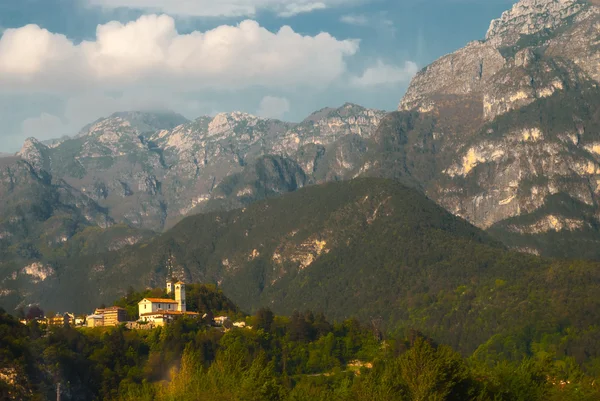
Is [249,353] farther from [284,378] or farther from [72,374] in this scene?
[72,374]

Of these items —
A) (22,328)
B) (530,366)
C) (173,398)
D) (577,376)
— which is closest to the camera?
(173,398)

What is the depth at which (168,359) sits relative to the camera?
186125 millimetres

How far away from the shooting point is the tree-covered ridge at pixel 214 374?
420 ft

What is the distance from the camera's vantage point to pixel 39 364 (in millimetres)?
168625

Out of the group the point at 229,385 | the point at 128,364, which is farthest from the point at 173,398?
the point at 128,364

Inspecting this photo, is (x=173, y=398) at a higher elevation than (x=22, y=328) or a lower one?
lower

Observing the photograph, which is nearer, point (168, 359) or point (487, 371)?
point (487, 371)

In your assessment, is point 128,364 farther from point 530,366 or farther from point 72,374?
point 530,366

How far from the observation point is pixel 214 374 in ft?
453

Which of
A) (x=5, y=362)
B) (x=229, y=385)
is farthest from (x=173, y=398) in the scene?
(x=5, y=362)

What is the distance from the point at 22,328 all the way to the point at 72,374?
1626 cm

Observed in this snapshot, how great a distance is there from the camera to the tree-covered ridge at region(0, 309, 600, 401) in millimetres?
A: 128125

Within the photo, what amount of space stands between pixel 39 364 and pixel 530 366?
71444mm

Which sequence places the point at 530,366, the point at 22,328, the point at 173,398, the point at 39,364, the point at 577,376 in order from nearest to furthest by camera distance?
the point at 173,398 < the point at 530,366 < the point at 577,376 < the point at 39,364 < the point at 22,328
